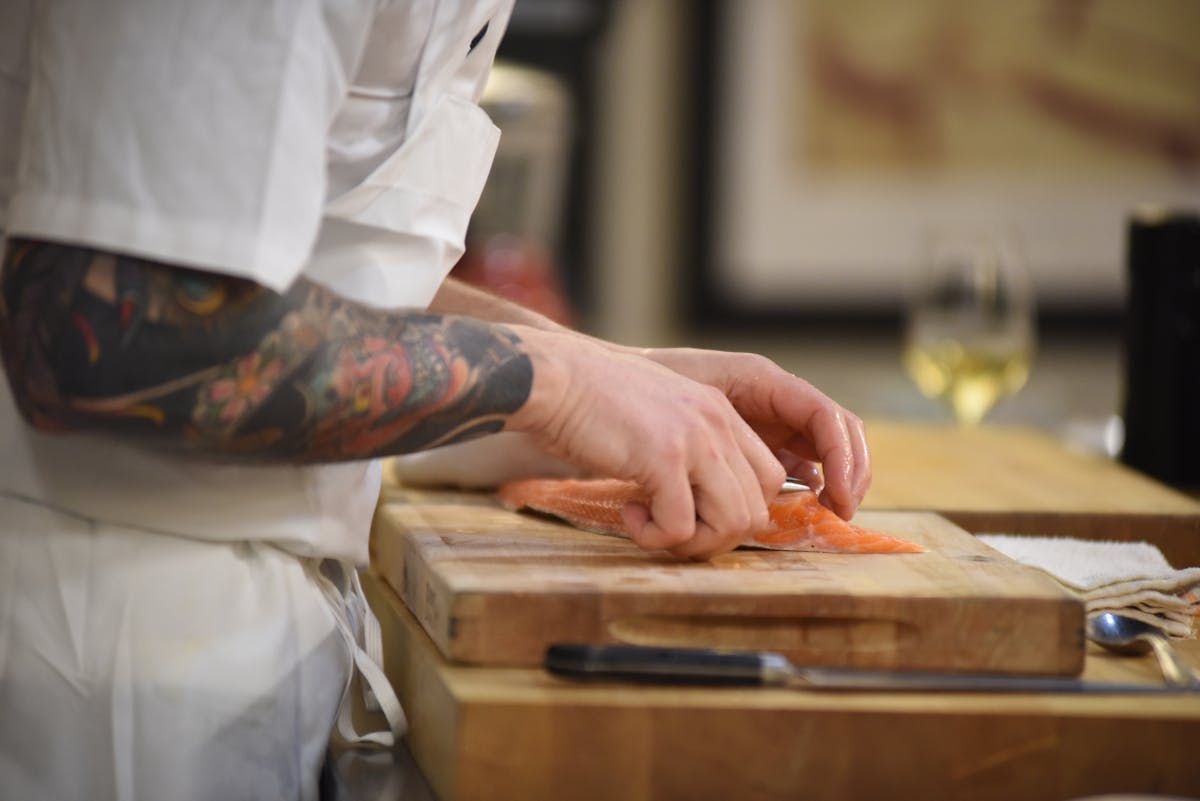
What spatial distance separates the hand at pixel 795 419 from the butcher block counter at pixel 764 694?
77 millimetres

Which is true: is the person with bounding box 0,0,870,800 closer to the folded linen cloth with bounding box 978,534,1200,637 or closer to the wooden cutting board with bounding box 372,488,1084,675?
the wooden cutting board with bounding box 372,488,1084,675

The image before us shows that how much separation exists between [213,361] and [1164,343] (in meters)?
1.06

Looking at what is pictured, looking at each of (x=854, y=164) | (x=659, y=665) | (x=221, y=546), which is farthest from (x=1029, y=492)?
(x=854, y=164)

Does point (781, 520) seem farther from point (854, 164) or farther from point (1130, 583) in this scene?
point (854, 164)

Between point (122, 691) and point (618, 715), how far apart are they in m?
0.32

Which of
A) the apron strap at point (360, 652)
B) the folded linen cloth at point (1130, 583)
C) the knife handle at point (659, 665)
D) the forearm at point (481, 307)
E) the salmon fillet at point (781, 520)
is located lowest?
the apron strap at point (360, 652)

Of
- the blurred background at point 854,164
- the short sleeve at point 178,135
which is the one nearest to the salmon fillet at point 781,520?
the short sleeve at point 178,135

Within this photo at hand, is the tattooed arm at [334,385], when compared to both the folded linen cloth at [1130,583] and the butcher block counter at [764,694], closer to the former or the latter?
the butcher block counter at [764,694]

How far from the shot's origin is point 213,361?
78cm

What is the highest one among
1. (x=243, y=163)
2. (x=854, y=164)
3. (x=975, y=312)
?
(x=243, y=163)

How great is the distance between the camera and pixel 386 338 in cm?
83

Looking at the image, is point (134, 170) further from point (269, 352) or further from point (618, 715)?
point (618, 715)

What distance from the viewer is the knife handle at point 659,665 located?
2.62ft

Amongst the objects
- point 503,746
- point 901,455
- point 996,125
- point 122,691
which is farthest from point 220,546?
point 996,125
